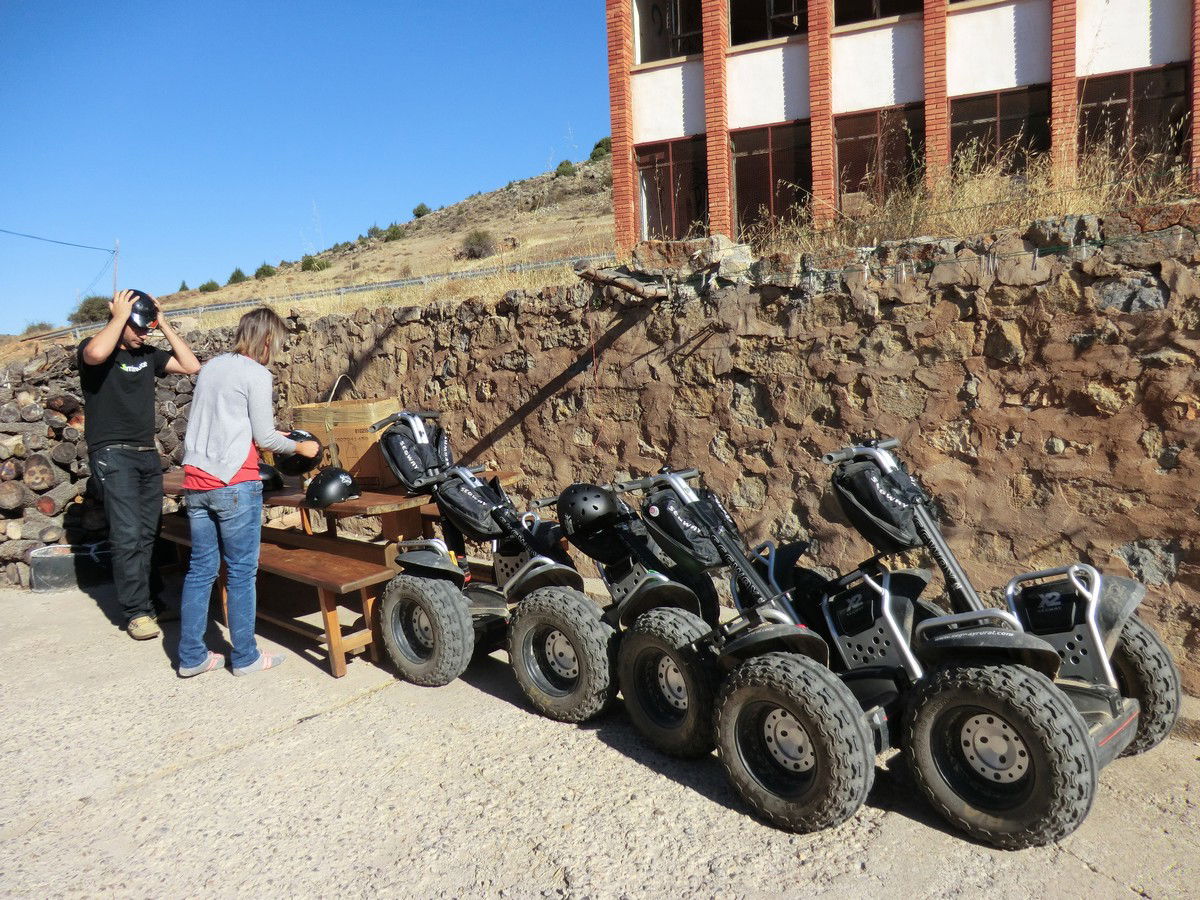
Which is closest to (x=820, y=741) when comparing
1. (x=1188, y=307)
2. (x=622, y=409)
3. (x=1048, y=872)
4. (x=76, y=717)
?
(x=1048, y=872)

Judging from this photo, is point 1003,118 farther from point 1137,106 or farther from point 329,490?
point 329,490

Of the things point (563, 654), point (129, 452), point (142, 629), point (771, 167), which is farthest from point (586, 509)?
point (771, 167)

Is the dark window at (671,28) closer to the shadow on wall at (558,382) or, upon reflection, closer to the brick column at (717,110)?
the brick column at (717,110)

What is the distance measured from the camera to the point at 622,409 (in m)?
5.85

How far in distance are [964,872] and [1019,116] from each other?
45.5 feet

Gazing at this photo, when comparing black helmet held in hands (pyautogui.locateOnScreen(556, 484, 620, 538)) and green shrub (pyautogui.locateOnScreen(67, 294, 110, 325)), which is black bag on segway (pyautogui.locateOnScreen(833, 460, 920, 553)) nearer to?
black helmet held in hands (pyautogui.locateOnScreen(556, 484, 620, 538))

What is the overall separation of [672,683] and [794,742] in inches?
27.6

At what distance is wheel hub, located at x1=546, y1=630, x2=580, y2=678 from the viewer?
3961mm

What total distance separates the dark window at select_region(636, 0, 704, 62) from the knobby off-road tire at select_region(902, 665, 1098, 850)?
15.9 m

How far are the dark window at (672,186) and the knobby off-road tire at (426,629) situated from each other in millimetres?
12162

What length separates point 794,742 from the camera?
9.91 ft

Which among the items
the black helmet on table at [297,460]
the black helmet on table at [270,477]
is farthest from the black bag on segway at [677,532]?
the black helmet on table at [270,477]

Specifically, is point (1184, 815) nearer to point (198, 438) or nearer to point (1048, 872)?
point (1048, 872)

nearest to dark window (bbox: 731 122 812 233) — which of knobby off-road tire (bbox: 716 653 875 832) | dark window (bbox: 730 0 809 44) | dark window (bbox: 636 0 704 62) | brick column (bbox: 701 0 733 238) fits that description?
brick column (bbox: 701 0 733 238)
